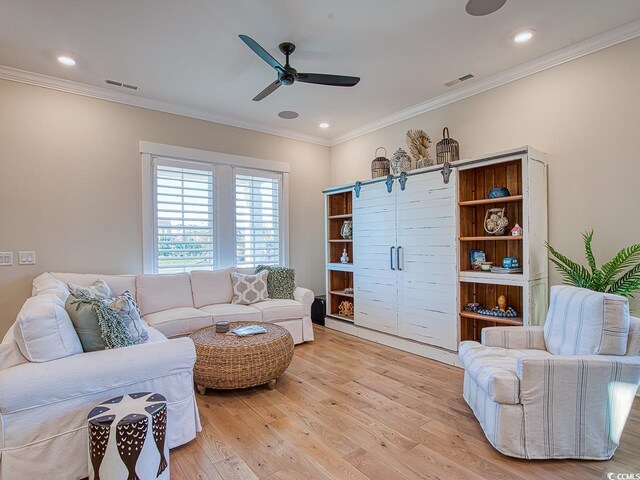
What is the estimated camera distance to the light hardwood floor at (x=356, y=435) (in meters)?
1.96

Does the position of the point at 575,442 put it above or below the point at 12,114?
below

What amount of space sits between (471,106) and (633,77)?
140 cm

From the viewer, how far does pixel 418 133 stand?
163 inches

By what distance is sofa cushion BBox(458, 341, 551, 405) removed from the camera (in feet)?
6.79

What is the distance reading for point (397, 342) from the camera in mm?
4148

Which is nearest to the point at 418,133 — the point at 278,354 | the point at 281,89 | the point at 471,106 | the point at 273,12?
the point at 471,106

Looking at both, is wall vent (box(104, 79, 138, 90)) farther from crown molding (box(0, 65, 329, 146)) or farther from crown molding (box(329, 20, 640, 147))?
crown molding (box(329, 20, 640, 147))

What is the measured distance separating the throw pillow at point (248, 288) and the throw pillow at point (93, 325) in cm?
209

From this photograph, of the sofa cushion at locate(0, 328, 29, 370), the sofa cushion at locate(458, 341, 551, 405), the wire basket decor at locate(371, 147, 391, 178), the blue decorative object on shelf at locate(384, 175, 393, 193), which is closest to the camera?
the sofa cushion at locate(0, 328, 29, 370)

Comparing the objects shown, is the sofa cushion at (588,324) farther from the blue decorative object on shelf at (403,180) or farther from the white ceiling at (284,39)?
the white ceiling at (284,39)

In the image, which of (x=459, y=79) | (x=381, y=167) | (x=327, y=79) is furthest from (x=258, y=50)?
(x=381, y=167)

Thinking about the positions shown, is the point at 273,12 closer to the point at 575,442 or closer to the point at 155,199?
the point at 155,199

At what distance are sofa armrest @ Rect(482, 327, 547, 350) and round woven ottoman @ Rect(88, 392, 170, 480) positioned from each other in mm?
2336

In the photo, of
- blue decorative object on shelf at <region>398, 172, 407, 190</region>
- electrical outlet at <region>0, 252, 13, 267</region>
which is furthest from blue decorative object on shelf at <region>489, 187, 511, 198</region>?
electrical outlet at <region>0, 252, 13, 267</region>
